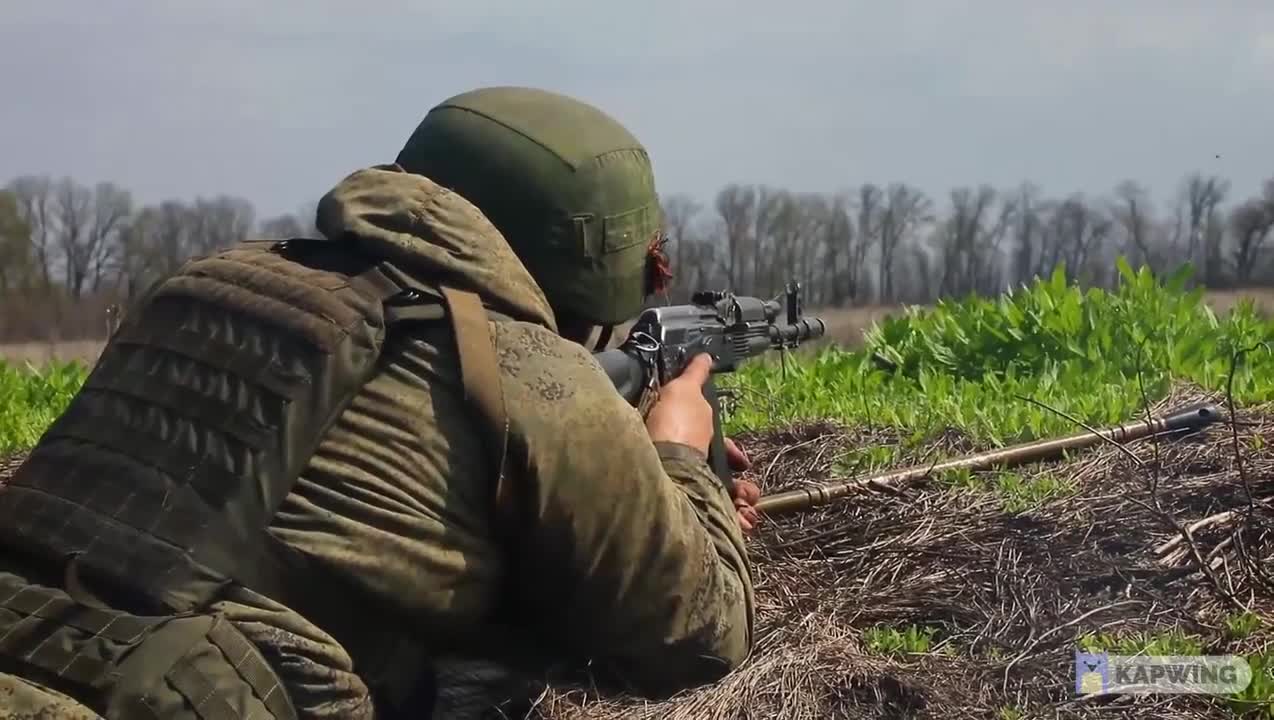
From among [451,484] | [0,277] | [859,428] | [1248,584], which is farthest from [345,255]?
[0,277]

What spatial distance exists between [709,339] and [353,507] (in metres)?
1.85

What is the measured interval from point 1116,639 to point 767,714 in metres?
0.84

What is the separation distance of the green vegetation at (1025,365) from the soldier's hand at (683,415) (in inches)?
56.6

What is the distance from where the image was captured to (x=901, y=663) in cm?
308

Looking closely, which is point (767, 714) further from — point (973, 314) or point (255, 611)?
point (973, 314)

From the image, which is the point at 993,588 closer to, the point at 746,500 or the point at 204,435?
the point at 746,500

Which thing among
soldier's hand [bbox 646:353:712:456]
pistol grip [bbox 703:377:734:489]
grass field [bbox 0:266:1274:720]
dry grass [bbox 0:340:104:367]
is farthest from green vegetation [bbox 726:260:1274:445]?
dry grass [bbox 0:340:104:367]

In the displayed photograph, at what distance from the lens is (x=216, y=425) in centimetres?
233

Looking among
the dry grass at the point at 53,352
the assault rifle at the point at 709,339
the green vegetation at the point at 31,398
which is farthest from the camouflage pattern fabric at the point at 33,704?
the dry grass at the point at 53,352

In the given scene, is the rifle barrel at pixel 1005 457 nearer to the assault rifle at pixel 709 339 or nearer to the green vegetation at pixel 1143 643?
the assault rifle at pixel 709 339

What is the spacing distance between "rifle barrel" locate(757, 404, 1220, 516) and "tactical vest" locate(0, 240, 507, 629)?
1656 millimetres

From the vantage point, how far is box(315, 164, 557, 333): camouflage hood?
2.57 m

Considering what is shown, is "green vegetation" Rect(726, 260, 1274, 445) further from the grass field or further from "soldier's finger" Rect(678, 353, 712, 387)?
"soldier's finger" Rect(678, 353, 712, 387)
